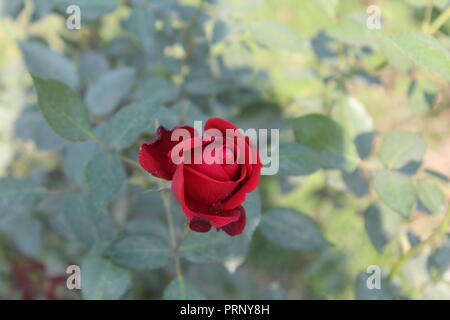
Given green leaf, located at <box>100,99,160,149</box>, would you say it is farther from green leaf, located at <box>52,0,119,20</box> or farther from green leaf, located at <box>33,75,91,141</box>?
green leaf, located at <box>52,0,119,20</box>

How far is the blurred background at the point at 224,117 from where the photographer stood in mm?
977

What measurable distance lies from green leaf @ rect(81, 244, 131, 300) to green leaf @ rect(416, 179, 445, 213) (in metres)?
0.55

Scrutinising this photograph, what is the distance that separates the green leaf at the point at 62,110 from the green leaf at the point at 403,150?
56 centimetres

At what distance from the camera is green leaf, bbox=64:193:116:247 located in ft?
3.30

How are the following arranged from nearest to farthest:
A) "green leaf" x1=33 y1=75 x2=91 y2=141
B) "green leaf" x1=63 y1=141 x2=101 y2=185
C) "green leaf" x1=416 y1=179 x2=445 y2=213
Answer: "green leaf" x1=33 y1=75 x2=91 y2=141 → "green leaf" x1=416 y1=179 x2=445 y2=213 → "green leaf" x1=63 y1=141 x2=101 y2=185

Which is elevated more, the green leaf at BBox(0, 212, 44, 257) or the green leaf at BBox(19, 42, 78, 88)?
the green leaf at BBox(19, 42, 78, 88)

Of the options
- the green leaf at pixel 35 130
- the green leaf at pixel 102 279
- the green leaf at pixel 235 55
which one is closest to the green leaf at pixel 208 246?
the green leaf at pixel 102 279

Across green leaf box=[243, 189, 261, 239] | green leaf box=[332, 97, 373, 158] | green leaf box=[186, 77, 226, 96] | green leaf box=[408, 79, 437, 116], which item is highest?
green leaf box=[186, 77, 226, 96]

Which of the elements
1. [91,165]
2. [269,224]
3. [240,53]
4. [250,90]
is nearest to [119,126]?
[91,165]
